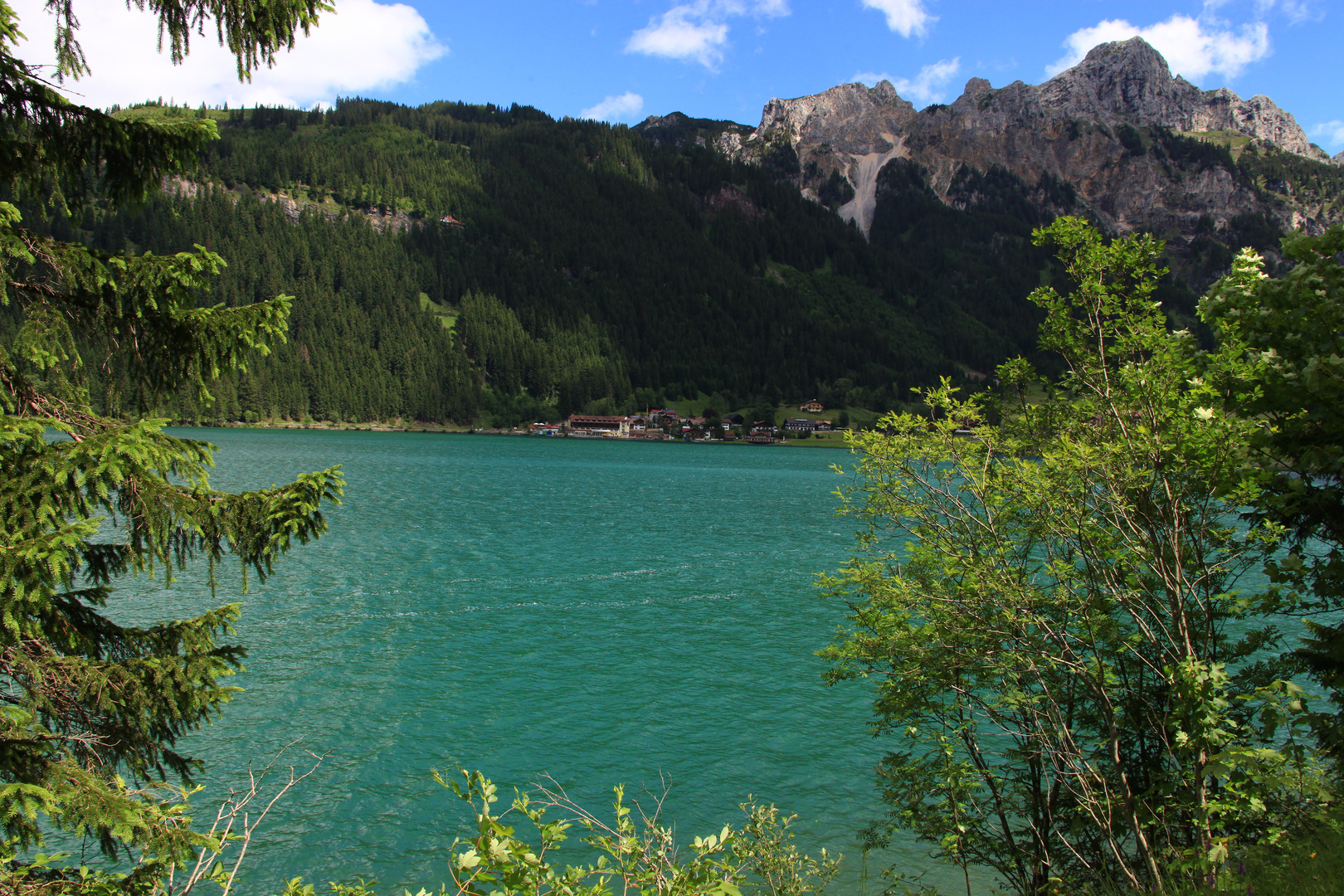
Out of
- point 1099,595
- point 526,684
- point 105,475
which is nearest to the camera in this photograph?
point 105,475

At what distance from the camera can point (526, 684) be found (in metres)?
26.4

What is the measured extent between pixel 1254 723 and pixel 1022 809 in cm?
432

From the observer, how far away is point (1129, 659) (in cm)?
1220

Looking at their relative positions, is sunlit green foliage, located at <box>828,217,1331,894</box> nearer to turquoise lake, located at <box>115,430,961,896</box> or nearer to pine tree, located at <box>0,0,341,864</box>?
turquoise lake, located at <box>115,430,961,896</box>

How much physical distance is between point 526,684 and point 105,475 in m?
21.6

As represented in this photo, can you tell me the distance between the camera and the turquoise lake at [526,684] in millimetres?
17641

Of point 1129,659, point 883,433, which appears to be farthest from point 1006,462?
point 1129,659

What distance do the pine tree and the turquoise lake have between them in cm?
980

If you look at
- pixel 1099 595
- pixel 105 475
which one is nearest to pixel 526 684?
A: pixel 1099 595

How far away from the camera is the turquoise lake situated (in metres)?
17.6

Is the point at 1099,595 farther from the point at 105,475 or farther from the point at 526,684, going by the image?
the point at 526,684

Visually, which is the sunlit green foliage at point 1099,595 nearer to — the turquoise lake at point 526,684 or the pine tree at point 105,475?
the turquoise lake at point 526,684

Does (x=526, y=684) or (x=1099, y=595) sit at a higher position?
(x=1099, y=595)

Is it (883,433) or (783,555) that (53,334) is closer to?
(883,433)
